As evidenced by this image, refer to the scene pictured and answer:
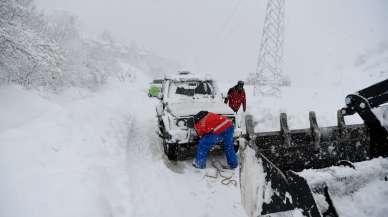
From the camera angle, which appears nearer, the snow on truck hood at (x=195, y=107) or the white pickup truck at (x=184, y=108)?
the white pickup truck at (x=184, y=108)

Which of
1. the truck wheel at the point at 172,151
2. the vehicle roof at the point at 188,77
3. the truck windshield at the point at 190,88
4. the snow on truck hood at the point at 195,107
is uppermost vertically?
the vehicle roof at the point at 188,77

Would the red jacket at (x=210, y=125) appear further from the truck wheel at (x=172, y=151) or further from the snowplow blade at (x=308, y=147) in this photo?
the snowplow blade at (x=308, y=147)

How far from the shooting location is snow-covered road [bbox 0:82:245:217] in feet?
11.7

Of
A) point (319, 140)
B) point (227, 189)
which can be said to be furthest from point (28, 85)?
point (319, 140)

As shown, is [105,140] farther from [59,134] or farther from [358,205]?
[358,205]

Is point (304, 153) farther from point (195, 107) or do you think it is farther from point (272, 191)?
point (195, 107)

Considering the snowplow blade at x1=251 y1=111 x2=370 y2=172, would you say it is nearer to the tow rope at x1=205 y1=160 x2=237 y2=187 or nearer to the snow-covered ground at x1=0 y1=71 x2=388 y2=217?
the snow-covered ground at x1=0 y1=71 x2=388 y2=217

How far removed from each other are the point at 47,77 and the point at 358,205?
13930 mm

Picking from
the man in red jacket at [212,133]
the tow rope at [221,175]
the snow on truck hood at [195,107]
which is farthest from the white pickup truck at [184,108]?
the tow rope at [221,175]

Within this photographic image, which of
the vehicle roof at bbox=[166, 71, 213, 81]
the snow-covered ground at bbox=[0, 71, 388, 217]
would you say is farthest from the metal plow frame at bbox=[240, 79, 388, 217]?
the vehicle roof at bbox=[166, 71, 213, 81]

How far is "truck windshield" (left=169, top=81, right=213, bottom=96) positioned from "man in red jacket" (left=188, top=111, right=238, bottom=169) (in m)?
1.98

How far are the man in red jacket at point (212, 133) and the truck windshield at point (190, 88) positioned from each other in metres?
1.98

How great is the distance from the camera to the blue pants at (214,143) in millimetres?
5658

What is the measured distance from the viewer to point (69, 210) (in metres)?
3.45
